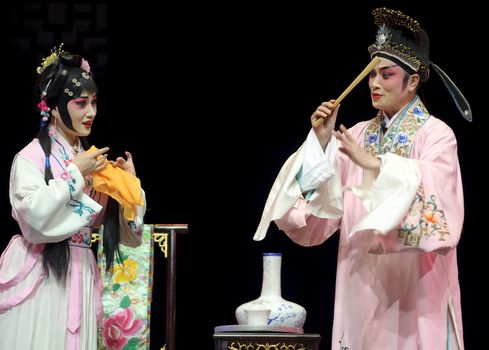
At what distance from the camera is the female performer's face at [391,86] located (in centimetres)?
364

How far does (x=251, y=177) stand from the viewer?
4.79m

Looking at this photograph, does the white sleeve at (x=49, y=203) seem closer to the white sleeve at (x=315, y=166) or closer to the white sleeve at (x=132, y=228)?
the white sleeve at (x=132, y=228)

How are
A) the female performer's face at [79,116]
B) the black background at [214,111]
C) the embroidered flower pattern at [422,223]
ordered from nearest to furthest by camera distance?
the embroidered flower pattern at [422,223]
the female performer's face at [79,116]
the black background at [214,111]

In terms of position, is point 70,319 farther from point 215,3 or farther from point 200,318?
point 215,3

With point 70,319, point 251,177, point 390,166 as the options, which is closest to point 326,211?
point 390,166

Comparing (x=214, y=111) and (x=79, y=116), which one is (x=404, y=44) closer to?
(x=79, y=116)

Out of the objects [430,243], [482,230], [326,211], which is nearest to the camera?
[430,243]

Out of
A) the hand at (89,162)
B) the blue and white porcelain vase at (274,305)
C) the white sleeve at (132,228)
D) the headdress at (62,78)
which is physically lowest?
the blue and white porcelain vase at (274,305)

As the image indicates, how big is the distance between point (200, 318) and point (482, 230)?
130 centimetres

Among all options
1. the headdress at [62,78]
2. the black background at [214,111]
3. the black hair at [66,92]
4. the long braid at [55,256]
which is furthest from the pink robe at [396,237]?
the black background at [214,111]

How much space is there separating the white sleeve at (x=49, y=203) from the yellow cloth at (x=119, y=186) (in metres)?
0.07

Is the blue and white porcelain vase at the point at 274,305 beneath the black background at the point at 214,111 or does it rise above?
beneath

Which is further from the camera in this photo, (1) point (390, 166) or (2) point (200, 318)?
(2) point (200, 318)

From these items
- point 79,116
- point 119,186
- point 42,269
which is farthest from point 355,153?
point 42,269
